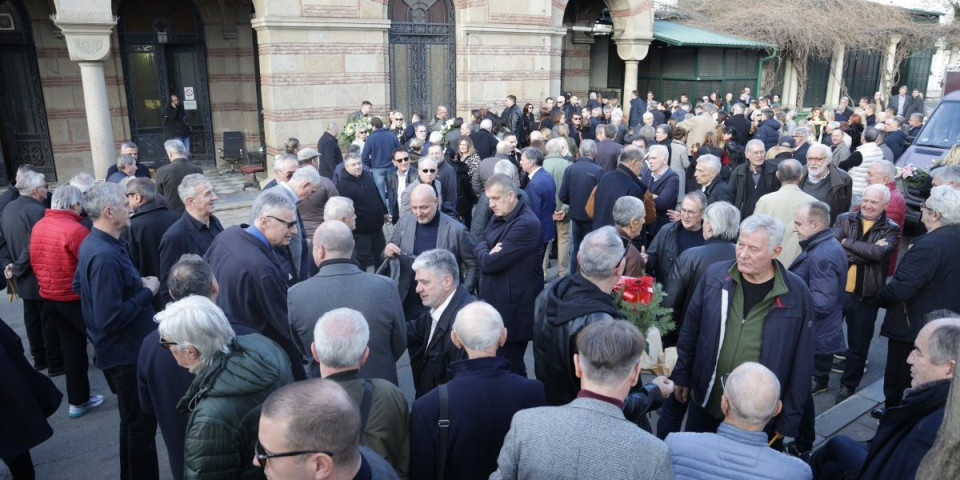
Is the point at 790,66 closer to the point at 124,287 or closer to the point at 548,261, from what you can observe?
the point at 548,261

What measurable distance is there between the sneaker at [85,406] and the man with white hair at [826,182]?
714cm

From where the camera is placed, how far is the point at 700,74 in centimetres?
2183

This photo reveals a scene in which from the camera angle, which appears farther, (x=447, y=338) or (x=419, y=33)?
(x=419, y=33)

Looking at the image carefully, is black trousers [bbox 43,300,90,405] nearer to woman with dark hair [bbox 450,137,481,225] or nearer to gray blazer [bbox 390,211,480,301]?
gray blazer [bbox 390,211,480,301]

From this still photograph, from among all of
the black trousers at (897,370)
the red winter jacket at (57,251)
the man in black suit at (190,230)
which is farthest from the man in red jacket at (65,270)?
the black trousers at (897,370)

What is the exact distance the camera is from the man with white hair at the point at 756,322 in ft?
11.6

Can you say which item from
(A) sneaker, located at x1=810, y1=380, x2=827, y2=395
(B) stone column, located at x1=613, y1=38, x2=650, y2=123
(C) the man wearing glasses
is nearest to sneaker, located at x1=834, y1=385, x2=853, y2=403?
(A) sneaker, located at x1=810, y1=380, x2=827, y2=395

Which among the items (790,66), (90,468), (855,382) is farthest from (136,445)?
(790,66)

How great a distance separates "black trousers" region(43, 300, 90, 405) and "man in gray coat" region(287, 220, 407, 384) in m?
2.41

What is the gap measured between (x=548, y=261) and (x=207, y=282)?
616 centimetres

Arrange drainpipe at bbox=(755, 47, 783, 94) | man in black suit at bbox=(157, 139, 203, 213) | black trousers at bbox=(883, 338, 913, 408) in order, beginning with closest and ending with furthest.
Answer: black trousers at bbox=(883, 338, 913, 408)
man in black suit at bbox=(157, 139, 203, 213)
drainpipe at bbox=(755, 47, 783, 94)

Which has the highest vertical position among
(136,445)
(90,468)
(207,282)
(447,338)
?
(207,282)

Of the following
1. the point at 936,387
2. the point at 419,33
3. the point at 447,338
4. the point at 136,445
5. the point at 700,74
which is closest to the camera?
the point at 936,387

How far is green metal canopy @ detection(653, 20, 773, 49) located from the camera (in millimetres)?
20047
